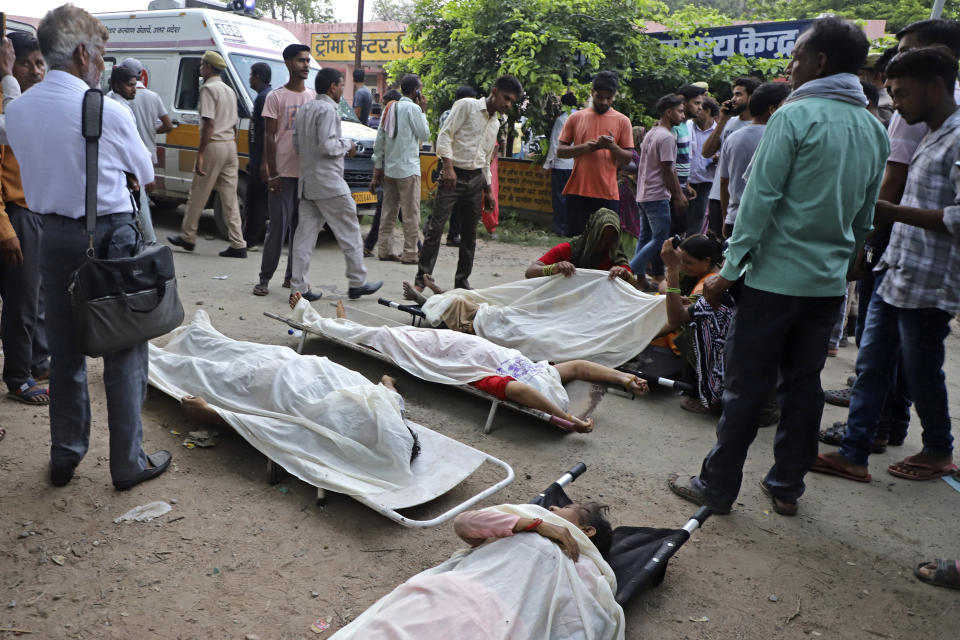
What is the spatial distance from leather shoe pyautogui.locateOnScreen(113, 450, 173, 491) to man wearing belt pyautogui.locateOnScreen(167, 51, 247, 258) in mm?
4969

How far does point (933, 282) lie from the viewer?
327 cm

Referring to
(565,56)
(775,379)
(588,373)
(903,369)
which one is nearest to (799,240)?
(775,379)

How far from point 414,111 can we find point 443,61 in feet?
14.6

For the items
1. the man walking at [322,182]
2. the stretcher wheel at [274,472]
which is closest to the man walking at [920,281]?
the stretcher wheel at [274,472]

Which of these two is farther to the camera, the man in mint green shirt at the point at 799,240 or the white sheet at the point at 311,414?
the white sheet at the point at 311,414

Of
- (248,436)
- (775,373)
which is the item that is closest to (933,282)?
(775,373)

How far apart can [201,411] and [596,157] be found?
4383 millimetres

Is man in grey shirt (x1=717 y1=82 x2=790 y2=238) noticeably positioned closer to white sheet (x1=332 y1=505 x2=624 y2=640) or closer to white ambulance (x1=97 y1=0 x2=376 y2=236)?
white sheet (x1=332 y1=505 x2=624 y2=640)

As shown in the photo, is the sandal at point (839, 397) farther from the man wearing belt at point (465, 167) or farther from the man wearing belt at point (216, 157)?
the man wearing belt at point (216, 157)

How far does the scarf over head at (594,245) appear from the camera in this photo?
5.40 meters

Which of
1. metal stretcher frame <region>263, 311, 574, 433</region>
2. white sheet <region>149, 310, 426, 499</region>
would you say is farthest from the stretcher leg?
white sheet <region>149, 310, 426, 499</region>

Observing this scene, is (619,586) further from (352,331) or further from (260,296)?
(260,296)

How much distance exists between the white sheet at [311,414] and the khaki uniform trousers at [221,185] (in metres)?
4.27

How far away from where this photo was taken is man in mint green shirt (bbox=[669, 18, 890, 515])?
282cm
